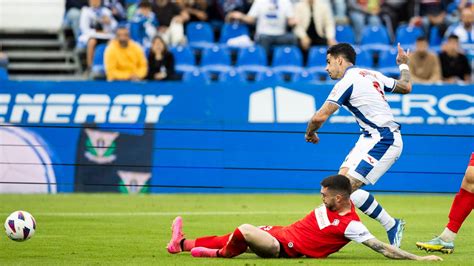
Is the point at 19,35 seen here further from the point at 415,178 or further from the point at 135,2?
the point at 415,178

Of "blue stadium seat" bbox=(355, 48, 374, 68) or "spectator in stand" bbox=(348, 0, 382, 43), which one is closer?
"blue stadium seat" bbox=(355, 48, 374, 68)

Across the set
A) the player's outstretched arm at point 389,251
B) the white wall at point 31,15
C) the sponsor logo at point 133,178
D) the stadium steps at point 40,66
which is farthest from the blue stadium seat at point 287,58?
the player's outstretched arm at point 389,251

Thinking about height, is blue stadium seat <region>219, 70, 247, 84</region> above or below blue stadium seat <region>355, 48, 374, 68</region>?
below

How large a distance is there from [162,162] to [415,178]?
475 centimetres

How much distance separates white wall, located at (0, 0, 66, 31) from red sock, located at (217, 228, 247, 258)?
56.3 ft

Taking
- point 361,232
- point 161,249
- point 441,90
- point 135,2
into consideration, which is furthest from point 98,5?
point 361,232

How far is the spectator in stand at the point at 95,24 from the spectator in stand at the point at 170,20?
48.3 inches

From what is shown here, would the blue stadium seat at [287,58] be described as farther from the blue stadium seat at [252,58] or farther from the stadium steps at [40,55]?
the stadium steps at [40,55]

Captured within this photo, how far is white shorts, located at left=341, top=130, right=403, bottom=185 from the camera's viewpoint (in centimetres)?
1220

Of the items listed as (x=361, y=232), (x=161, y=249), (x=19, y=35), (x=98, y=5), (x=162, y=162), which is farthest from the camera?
(x=19, y=35)

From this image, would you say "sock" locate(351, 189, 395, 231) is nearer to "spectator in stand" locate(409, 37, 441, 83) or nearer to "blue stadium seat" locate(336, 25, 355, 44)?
"spectator in stand" locate(409, 37, 441, 83)

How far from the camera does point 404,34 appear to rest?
88.3ft

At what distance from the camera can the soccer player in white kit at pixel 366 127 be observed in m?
12.2

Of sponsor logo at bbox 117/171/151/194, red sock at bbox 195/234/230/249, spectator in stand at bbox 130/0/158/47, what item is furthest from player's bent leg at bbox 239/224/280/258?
spectator in stand at bbox 130/0/158/47
